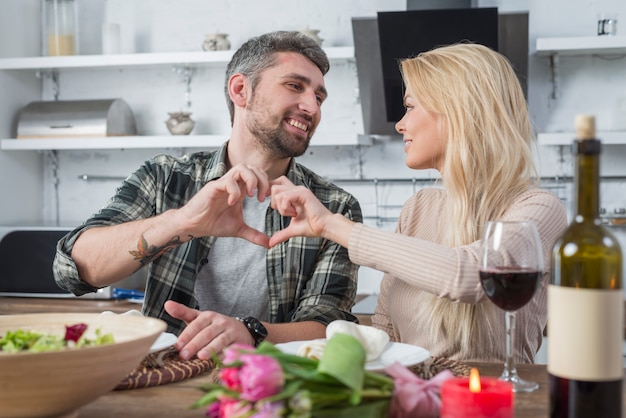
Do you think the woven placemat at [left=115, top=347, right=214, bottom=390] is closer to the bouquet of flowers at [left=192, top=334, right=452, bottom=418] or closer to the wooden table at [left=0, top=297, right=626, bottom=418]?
the wooden table at [left=0, top=297, right=626, bottom=418]

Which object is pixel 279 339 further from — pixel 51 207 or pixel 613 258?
pixel 51 207

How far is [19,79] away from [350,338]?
133 inches

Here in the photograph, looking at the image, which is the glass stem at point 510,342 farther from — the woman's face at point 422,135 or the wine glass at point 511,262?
the woman's face at point 422,135

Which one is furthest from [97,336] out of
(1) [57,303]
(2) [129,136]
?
(2) [129,136]

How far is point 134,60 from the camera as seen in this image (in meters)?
3.50

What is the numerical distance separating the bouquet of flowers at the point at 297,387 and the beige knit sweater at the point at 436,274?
0.61 m

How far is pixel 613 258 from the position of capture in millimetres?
814

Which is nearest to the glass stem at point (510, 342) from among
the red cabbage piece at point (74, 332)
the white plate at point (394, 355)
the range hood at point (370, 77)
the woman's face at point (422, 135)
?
the white plate at point (394, 355)

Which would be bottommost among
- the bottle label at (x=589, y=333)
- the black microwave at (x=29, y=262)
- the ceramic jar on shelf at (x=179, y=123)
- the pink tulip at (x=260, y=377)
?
the black microwave at (x=29, y=262)

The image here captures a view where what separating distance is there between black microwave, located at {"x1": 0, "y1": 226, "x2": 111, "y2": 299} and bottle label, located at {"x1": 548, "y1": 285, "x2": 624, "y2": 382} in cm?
287

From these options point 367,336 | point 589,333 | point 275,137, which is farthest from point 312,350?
point 275,137

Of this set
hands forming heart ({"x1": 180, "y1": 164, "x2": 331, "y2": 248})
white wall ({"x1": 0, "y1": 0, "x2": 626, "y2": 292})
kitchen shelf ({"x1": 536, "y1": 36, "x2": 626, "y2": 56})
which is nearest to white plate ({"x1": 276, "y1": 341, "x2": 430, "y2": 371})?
hands forming heart ({"x1": 180, "y1": 164, "x2": 331, "y2": 248})

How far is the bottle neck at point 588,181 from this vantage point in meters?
0.80

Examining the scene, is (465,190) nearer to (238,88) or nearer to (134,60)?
(238,88)
